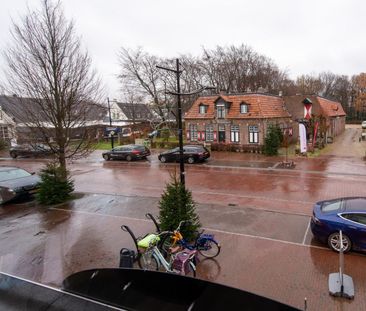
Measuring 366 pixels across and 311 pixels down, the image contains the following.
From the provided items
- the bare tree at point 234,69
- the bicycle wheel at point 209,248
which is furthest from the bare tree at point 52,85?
the bare tree at point 234,69

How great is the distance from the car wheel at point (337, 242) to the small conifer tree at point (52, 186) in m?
11.9

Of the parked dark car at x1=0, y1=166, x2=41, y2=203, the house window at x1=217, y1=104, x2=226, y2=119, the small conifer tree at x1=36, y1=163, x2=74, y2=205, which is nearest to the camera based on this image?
the small conifer tree at x1=36, y1=163, x2=74, y2=205

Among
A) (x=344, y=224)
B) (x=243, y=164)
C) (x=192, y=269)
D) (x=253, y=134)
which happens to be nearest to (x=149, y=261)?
(x=192, y=269)

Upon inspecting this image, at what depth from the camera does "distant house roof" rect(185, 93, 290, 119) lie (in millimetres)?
30344

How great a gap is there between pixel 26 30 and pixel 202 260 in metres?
12.0

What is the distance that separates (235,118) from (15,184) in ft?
69.3

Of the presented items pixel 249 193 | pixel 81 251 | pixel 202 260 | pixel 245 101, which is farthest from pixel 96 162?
pixel 202 260

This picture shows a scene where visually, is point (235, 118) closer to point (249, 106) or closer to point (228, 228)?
point (249, 106)

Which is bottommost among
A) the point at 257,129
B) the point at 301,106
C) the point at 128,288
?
the point at 128,288

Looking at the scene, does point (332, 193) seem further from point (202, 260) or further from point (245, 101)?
point (245, 101)

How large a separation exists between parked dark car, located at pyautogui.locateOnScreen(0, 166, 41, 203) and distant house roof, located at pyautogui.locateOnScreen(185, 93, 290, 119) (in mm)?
20000

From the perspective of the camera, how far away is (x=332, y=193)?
15.3m

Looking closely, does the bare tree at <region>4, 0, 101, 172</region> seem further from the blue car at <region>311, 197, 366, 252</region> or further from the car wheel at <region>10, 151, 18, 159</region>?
the car wheel at <region>10, 151, 18, 159</region>

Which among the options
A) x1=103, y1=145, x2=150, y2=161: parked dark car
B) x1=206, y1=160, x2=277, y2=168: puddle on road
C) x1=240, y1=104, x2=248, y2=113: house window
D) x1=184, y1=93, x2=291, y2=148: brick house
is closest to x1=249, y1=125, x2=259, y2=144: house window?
x1=184, y1=93, x2=291, y2=148: brick house
